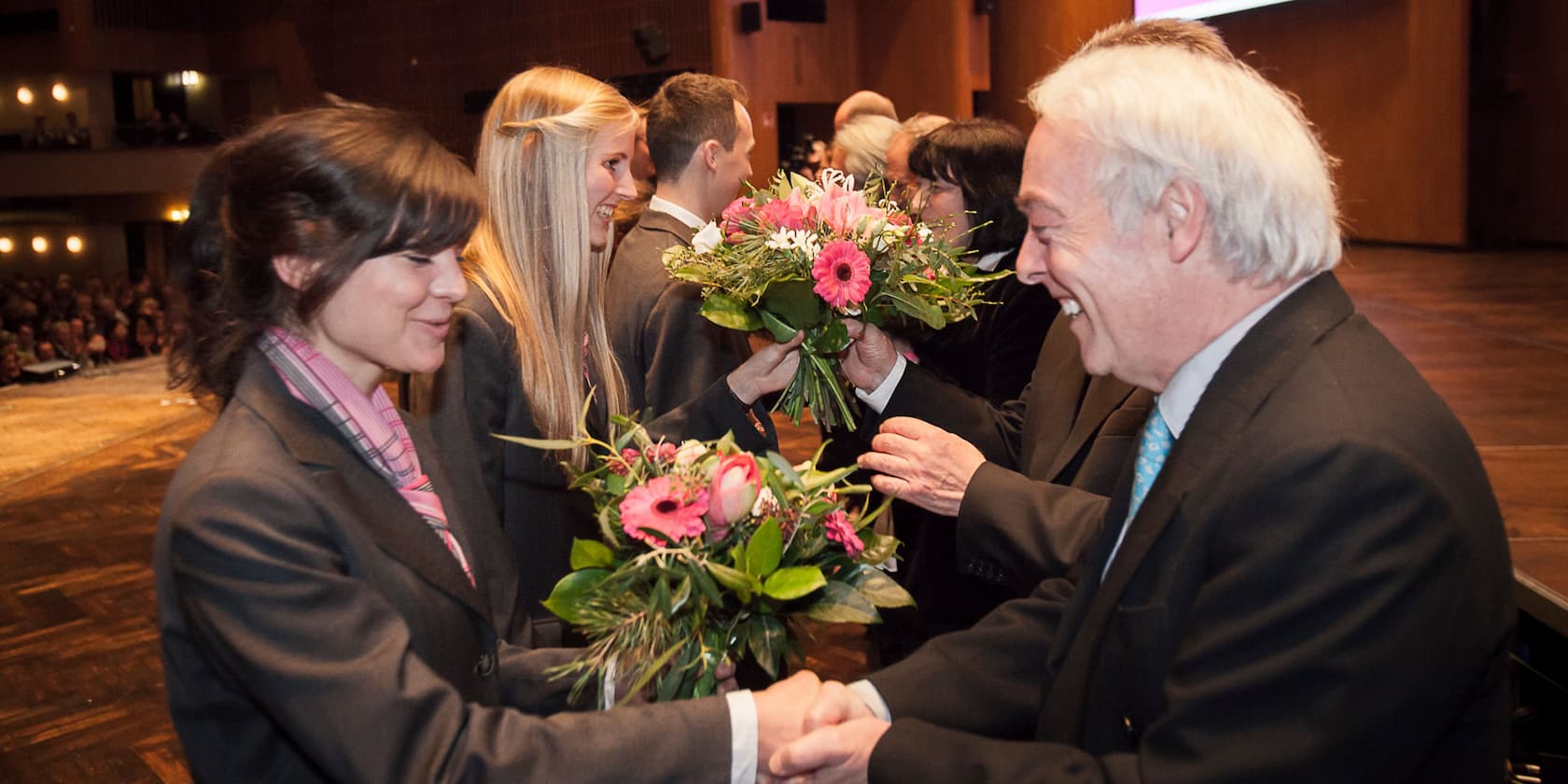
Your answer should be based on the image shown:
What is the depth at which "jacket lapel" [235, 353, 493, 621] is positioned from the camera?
1432 mm

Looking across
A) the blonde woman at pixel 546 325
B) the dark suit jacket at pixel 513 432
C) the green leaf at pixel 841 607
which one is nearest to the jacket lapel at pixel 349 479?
the green leaf at pixel 841 607

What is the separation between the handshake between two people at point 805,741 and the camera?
1.56m

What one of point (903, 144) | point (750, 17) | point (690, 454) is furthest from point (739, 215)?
point (750, 17)

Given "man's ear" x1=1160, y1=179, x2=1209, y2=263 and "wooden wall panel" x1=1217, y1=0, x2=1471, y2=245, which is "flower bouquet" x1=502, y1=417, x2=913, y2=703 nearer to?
"man's ear" x1=1160, y1=179, x2=1209, y2=263

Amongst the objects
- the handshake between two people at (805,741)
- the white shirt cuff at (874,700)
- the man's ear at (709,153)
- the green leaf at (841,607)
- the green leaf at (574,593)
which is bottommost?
the white shirt cuff at (874,700)

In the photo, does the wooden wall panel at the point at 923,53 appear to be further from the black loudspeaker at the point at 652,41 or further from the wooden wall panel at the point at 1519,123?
the wooden wall panel at the point at 1519,123

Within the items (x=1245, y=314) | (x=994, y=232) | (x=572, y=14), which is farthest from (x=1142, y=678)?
(x=572, y=14)

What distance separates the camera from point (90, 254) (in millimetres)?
18797

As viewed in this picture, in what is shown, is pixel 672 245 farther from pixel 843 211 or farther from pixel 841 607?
pixel 841 607

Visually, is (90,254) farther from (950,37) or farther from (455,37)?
(950,37)

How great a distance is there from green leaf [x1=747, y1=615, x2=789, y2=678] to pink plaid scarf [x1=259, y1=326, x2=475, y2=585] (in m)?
0.38

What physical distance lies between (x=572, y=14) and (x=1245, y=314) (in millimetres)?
12198

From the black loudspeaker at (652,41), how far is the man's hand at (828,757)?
10464 mm

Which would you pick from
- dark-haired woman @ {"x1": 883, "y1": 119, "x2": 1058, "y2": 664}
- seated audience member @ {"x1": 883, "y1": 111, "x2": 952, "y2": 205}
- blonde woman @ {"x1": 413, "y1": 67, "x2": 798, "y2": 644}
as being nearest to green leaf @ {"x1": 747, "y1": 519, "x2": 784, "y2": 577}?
blonde woman @ {"x1": 413, "y1": 67, "x2": 798, "y2": 644}
